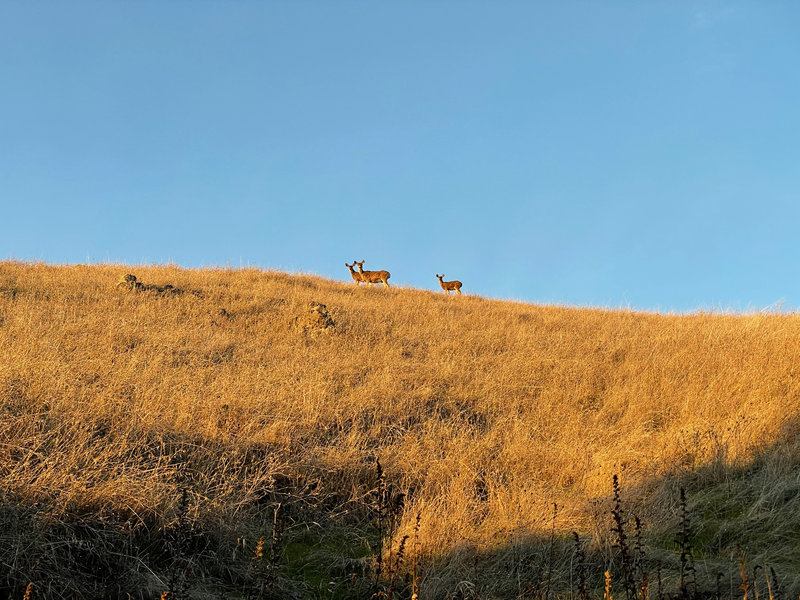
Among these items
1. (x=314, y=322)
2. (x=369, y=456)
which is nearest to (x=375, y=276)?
(x=314, y=322)

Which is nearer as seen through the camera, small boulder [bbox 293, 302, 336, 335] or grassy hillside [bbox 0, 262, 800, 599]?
grassy hillside [bbox 0, 262, 800, 599]

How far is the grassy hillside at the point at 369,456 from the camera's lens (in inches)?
163

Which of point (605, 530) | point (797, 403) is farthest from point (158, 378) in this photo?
point (797, 403)

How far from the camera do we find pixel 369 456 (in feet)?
20.5

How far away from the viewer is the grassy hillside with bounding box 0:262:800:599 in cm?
414

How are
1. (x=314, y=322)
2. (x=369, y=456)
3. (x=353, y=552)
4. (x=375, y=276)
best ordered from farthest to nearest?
(x=375, y=276)
(x=314, y=322)
(x=369, y=456)
(x=353, y=552)

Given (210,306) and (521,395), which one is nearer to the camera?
(521,395)

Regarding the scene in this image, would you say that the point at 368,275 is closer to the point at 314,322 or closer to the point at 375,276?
the point at 375,276

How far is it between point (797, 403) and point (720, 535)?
3443mm

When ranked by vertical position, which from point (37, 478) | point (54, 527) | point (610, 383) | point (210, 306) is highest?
point (210, 306)

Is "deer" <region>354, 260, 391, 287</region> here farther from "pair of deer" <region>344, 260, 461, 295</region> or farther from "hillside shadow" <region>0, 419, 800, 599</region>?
"hillside shadow" <region>0, 419, 800, 599</region>

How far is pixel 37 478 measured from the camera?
4.29m

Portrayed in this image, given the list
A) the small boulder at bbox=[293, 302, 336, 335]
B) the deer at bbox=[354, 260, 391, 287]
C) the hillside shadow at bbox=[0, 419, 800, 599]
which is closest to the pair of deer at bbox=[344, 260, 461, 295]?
the deer at bbox=[354, 260, 391, 287]

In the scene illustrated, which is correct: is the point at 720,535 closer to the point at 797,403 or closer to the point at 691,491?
the point at 691,491
